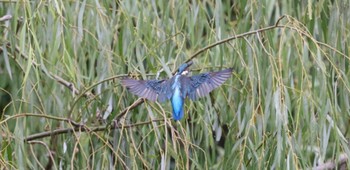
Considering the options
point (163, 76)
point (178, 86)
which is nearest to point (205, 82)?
point (178, 86)

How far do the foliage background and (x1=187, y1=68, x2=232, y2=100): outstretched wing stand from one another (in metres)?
0.10

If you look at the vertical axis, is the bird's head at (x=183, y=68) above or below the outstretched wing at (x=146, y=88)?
above

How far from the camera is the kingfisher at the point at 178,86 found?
231 centimetres

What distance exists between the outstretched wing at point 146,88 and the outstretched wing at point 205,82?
74 mm

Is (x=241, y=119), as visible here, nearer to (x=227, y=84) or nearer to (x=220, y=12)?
(x=227, y=84)

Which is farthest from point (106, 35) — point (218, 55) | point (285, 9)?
point (285, 9)

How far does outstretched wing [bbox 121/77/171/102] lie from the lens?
2307 millimetres

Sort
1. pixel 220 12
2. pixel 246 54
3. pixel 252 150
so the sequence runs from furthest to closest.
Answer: pixel 220 12 → pixel 246 54 → pixel 252 150

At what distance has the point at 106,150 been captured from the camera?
7.97 ft

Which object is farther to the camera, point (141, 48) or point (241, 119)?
point (141, 48)

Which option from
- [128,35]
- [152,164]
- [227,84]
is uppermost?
[128,35]

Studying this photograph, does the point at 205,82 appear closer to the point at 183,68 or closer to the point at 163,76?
the point at 183,68

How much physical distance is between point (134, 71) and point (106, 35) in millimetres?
224

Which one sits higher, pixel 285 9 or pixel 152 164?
pixel 285 9
